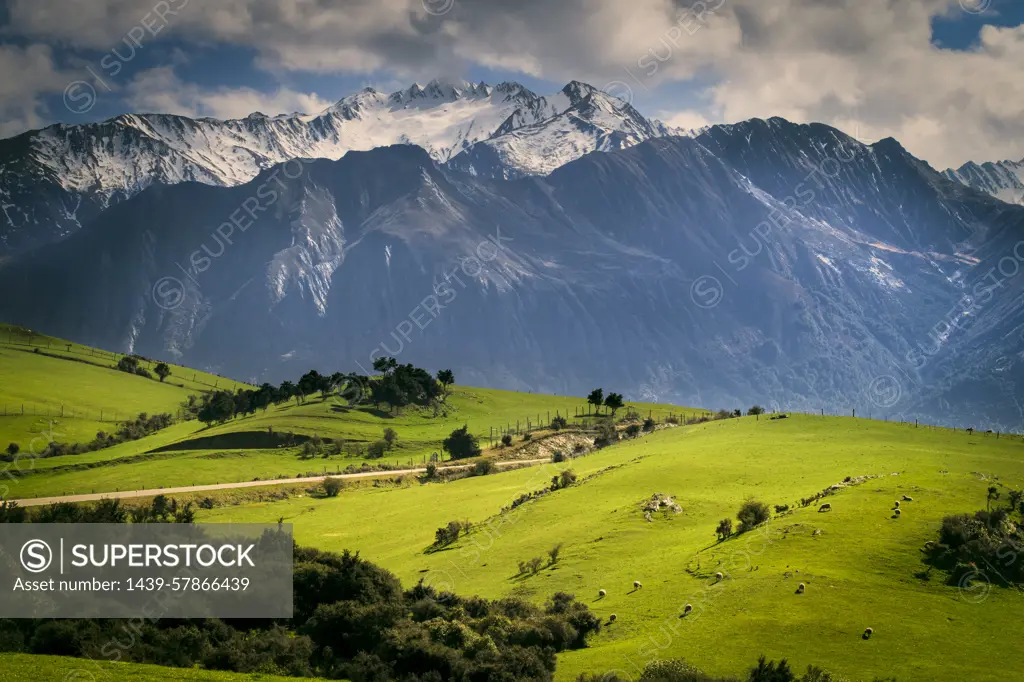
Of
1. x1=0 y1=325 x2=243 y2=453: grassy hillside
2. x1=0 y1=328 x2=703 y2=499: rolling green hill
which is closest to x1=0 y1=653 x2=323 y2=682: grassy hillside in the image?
x1=0 y1=328 x2=703 y2=499: rolling green hill

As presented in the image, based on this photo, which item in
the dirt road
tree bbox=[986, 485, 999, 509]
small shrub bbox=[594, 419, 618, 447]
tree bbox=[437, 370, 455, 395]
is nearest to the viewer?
tree bbox=[986, 485, 999, 509]

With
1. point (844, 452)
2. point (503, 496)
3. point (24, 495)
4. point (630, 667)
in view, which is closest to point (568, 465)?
point (503, 496)

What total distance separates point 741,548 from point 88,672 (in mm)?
35373

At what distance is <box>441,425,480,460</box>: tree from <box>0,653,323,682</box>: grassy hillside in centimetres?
10644

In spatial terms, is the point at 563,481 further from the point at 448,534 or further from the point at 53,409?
the point at 53,409

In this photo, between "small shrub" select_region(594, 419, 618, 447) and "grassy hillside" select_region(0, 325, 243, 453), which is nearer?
"small shrub" select_region(594, 419, 618, 447)

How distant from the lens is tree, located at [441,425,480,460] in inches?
5463

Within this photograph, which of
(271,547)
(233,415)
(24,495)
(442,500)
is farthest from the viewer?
(233,415)

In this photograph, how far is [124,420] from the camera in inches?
7092

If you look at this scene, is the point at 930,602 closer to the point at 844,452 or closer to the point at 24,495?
the point at 844,452

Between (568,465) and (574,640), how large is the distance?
6686 centimetres

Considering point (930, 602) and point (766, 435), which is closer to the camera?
point (930, 602)

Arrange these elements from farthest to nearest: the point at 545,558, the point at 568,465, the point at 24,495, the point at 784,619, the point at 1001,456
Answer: the point at 568,465
the point at 24,495
the point at 1001,456
the point at 545,558
the point at 784,619

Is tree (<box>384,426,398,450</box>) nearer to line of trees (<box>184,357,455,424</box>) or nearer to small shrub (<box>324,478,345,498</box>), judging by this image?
line of trees (<box>184,357,455,424</box>)
